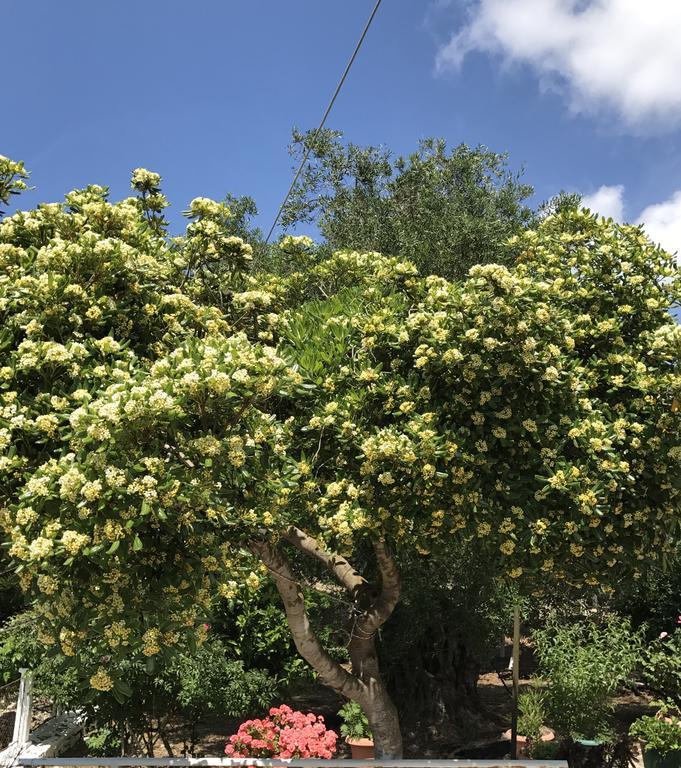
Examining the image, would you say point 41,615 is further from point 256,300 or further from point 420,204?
point 420,204

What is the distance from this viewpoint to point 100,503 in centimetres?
334

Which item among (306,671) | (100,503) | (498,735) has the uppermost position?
(100,503)

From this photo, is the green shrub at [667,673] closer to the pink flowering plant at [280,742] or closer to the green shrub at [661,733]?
the green shrub at [661,733]

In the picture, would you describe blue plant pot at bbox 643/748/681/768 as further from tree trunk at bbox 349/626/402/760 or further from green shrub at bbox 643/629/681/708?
tree trunk at bbox 349/626/402/760

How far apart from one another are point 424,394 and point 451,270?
19.1ft

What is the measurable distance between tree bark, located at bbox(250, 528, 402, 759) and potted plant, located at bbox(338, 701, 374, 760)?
5.68ft

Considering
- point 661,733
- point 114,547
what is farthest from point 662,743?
point 114,547

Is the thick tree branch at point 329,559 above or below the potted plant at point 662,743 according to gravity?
above

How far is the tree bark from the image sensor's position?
6.10 metres

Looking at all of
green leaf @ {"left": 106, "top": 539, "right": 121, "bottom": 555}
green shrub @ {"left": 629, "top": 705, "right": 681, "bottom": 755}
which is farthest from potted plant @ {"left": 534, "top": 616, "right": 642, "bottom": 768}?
green leaf @ {"left": 106, "top": 539, "right": 121, "bottom": 555}

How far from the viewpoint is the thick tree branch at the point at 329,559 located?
19.6 ft

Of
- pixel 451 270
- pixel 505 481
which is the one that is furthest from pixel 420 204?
pixel 505 481

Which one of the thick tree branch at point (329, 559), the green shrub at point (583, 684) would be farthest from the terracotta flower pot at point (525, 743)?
the thick tree branch at point (329, 559)

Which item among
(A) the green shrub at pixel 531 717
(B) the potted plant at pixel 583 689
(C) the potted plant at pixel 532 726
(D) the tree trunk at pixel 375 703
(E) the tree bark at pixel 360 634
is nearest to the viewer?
(E) the tree bark at pixel 360 634
